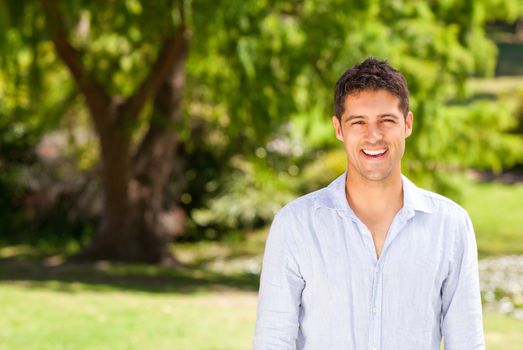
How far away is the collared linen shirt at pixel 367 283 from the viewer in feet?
8.79

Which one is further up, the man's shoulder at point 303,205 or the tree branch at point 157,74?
the tree branch at point 157,74

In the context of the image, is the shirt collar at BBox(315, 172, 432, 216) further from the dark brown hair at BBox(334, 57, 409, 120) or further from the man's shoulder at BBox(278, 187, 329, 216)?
the dark brown hair at BBox(334, 57, 409, 120)

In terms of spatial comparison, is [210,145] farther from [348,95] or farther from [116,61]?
[348,95]

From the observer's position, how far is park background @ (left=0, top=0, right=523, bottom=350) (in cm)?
1120

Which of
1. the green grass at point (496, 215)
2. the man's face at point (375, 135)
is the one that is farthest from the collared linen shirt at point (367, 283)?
the green grass at point (496, 215)

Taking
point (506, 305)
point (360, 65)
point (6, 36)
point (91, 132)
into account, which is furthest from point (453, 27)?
point (360, 65)

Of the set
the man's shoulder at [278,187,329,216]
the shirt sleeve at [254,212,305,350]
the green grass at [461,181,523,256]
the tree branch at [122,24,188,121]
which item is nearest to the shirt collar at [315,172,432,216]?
the man's shoulder at [278,187,329,216]

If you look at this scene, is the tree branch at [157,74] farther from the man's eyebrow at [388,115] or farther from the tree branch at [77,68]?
the man's eyebrow at [388,115]

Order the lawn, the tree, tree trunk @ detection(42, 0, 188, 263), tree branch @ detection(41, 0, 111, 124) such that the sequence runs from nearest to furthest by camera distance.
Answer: the lawn, the tree, tree branch @ detection(41, 0, 111, 124), tree trunk @ detection(42, 0, 188, 263)

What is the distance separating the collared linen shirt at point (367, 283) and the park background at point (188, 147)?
6157 mm

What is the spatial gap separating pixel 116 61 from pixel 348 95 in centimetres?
1428

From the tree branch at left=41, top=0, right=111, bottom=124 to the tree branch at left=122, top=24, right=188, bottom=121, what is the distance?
0.36 m

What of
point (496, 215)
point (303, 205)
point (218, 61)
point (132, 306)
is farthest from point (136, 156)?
point (303, 205)

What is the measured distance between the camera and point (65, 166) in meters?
20.6
